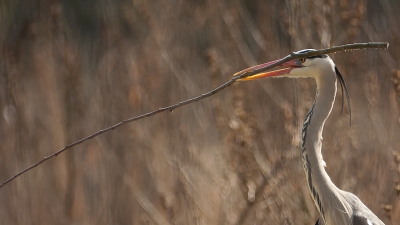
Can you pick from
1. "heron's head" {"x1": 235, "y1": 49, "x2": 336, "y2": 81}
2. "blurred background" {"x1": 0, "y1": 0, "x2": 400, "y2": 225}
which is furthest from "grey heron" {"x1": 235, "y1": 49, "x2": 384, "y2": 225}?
"blurred background" {"x1": 0, "y1": 0, "x2": 400, "y2": 225}

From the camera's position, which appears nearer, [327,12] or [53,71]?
[327,12]

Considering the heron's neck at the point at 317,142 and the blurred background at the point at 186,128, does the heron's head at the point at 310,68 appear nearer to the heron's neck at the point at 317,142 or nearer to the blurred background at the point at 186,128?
the heron's neck at the point at 317,142

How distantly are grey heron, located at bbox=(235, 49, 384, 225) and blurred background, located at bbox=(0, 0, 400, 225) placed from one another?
32cm

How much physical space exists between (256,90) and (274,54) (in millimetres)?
934

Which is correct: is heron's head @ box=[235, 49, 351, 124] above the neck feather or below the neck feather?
above

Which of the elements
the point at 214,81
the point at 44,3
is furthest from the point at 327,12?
the point at 44,3

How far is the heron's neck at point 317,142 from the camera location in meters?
1.99

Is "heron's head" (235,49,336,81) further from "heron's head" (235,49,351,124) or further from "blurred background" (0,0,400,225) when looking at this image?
"blurred background" (0,0,400,225)

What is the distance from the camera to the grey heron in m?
2.00

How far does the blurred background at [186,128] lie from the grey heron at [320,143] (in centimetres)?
32

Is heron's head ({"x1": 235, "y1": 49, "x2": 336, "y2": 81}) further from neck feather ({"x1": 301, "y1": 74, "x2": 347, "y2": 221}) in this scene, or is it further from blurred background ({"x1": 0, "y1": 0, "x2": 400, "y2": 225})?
blurred background ({"x1": 0, "y1": 0, "x2": 400, "y2": 225})

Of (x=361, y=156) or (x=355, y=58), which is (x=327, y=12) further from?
(x=361, y=156)

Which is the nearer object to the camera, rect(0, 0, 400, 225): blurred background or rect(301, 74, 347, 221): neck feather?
rect(301, 74, 347, 221): neck feather

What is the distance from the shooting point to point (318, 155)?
199 cm
